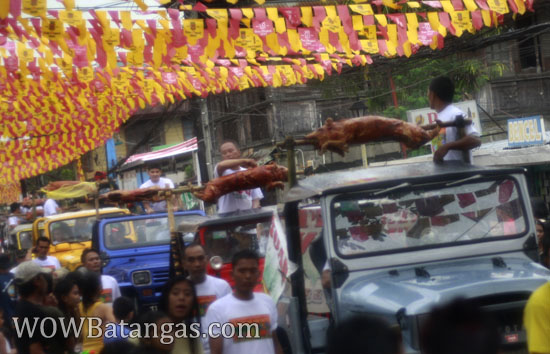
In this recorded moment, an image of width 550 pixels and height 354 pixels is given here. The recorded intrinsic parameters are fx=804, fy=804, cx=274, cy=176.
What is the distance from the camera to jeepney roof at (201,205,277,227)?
Answer: 7.73 meters

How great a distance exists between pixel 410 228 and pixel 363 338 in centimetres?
334

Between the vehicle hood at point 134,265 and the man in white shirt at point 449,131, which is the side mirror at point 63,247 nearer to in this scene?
the vehicle hood at point 134,265

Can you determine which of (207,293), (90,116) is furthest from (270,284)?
(90,116)

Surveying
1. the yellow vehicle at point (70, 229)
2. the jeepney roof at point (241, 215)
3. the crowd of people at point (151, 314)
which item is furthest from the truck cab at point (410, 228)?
the yellow vehicle at point (70, 229)

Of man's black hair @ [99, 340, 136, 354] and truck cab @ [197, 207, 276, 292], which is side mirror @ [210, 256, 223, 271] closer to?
truck cab @ [197, 207, 276, 292]

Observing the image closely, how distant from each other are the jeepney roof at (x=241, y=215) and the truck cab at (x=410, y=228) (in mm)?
1395

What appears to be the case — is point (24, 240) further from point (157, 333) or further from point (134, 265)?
point (157, 333)

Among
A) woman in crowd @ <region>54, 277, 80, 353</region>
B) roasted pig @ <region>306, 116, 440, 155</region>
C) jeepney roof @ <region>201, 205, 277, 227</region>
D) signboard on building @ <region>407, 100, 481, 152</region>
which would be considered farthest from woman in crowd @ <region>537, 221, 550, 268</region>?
signboard on building @ <region>407, 100, 481, 152</region>

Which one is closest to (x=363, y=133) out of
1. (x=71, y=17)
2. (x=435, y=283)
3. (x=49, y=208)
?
(x=435, y=283)

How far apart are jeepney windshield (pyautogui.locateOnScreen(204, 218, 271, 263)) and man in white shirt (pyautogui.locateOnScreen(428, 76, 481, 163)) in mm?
2051

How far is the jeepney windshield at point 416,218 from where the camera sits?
6.21m

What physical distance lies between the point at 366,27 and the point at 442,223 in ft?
13.8

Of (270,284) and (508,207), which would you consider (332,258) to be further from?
(508,207)

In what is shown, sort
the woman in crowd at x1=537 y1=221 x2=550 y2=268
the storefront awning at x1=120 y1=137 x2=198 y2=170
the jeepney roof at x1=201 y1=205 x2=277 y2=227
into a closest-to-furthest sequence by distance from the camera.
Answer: the woman in crowd at x1=537 y1=221 x2=550 y2=268, the jeepney roof at x1=201 y1=205 x2=277 y2=227, the storefront awning at x1=120 y1=137 x2=198 y2=170
